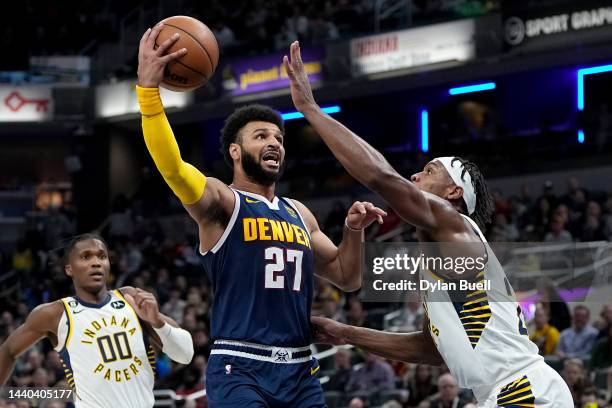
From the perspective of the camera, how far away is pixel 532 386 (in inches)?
198

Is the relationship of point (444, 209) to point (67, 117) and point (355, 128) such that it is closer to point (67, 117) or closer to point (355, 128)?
point (355, 128)

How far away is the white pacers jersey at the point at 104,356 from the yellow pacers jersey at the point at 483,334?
2609 mm

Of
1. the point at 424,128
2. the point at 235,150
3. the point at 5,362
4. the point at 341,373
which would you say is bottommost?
the point at 341,373

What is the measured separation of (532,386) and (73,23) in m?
22.6

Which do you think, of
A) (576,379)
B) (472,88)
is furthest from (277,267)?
(472,88)

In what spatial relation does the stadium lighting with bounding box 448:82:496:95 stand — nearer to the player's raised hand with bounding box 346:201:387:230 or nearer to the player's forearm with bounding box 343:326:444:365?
the player's raised hand with bounding box 346:201:387:230

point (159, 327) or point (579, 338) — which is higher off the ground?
point (159, 327)

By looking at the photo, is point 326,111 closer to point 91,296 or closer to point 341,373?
point 341,373

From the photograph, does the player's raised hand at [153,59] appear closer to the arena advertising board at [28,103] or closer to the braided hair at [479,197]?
the braided hair at [479,197]

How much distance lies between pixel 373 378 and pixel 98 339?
18.6 ft

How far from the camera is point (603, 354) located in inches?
429

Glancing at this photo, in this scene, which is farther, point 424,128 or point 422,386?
point 424,128

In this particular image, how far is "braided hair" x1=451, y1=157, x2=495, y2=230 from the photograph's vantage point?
552cm

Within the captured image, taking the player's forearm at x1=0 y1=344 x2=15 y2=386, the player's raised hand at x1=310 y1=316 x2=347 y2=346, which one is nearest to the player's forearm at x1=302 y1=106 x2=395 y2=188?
the player's raised hand at x1=310 y1=316 x2=347 y2=346
